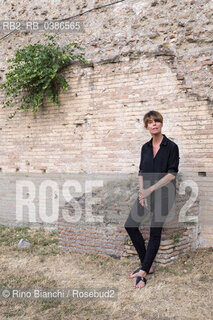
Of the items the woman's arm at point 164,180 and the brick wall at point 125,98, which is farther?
the brick wall at point 125,98

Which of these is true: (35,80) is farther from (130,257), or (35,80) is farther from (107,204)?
(130,257)

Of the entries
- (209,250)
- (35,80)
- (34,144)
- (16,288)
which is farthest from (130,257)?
(35,80)

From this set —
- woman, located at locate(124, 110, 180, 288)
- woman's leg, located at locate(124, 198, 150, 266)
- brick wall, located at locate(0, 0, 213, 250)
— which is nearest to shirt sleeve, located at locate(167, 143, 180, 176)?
woman, located at locate(124, 110, 180, 288)

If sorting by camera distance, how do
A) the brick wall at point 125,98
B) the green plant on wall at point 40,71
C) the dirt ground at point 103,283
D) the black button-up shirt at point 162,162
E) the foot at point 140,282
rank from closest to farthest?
the dirt ground at point 103,283 < the foot at point 140,282 < the black button-up shirt at point 162,162 < the brick wall at point 125,98 < the green plant on wall at point 40,71

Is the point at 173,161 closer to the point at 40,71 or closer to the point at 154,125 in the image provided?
the point at 154,125

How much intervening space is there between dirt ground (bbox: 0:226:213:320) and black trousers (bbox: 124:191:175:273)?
0.30 meters

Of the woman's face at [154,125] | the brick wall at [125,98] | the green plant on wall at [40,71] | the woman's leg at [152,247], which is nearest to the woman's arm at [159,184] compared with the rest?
the woman's leg at [152,247]

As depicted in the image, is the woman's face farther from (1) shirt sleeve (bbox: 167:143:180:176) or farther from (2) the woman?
(1) shirt sleeve (bbox: 167:143:180:176)

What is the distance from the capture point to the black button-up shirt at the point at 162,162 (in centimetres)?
396

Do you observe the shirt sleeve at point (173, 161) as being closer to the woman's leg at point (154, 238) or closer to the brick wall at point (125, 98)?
the woman's leg at point (154, 238)

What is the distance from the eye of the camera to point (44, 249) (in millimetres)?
5430

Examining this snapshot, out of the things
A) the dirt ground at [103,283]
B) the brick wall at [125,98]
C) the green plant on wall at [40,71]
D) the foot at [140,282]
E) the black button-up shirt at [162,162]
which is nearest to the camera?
the dirt ground at [103,283]

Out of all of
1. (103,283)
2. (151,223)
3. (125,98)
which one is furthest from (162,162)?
(125,98)

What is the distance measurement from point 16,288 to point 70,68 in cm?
419
